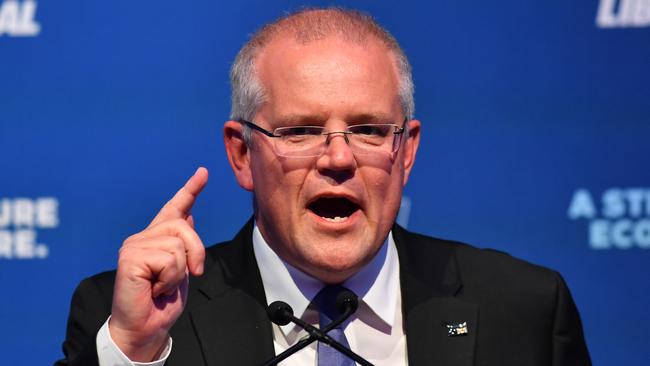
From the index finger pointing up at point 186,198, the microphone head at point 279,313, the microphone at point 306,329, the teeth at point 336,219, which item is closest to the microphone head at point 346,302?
the microphone at point 306,329

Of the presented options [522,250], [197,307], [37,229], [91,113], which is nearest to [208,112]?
[91,113]

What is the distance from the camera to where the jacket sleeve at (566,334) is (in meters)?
2.59

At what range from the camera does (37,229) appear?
2986 mm

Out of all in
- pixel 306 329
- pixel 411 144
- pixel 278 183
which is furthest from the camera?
pixel 411 144

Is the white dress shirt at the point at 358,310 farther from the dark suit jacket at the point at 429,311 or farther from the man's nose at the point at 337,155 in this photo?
the man's nose at the point at 337,155

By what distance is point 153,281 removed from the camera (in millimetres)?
2066

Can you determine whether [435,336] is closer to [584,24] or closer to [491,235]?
[491,235]

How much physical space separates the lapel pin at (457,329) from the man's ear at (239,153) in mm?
571

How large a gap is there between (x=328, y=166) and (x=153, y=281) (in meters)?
0.47

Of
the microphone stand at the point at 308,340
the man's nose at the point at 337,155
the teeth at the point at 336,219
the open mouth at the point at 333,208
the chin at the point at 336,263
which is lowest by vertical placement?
the microphone stand at the point at 308,340

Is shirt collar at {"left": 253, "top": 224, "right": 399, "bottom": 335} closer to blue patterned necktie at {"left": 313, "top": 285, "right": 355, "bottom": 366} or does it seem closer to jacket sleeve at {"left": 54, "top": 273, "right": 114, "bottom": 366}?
blue patterned necktie at {"left": 313, "top": 285, "right": 355, "bottom": 366}

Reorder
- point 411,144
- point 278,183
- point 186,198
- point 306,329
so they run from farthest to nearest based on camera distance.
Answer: point 411,144, point 278,183, point 186,198, point 306,329

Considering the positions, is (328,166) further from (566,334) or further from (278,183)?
(566,334)

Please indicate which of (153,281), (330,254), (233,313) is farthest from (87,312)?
(330,254)
